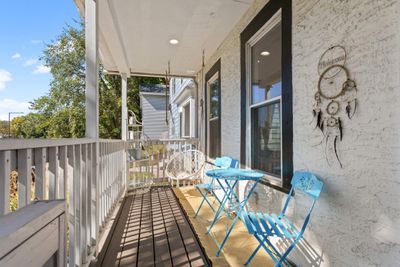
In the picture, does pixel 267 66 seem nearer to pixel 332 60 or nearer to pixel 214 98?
pixel 332 60

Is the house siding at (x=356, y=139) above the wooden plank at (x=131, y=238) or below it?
above

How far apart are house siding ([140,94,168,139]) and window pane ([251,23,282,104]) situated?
9837mm

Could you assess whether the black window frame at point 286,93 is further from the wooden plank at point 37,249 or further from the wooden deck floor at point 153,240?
the wooden plank at point 37,249

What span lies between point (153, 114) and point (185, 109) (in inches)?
166

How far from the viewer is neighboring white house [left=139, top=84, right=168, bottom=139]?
12.7 m

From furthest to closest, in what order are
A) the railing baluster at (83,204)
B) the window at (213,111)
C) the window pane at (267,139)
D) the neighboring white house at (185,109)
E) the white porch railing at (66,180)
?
the neighboring white house at (185,109)
the window at (213,111)
the window pane at (267,139)
the railing baluster at (83,204)
the white porch railing at (66,180)

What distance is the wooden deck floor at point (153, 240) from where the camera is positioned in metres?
2.19

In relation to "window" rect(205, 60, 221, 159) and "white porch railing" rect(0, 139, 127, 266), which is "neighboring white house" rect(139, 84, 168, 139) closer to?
"window" rect(205, 60, 221, 159)

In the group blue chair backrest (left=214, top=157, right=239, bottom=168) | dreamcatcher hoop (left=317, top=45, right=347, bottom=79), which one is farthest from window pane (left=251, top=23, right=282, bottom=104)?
blue chair backrest (left=214, top=157, right=239, bottom=168)

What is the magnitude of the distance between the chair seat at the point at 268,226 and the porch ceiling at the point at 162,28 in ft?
8.00

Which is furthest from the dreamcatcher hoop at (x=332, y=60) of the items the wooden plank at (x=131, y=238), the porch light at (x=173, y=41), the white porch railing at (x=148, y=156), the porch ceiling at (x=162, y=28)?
the white porch railing at (x=148, y=156)

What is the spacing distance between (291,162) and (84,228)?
74.3 inches

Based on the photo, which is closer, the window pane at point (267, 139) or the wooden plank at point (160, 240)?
the wooden plank at point (160, 240)

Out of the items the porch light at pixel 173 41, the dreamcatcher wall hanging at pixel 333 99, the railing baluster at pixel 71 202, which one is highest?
the porch light at pixel 173 41
